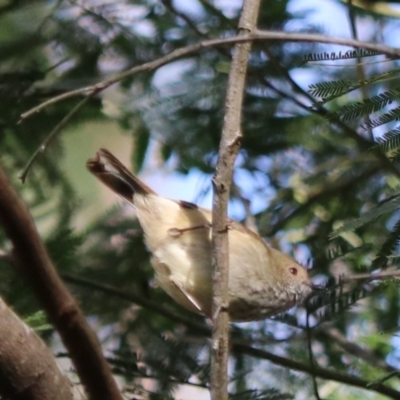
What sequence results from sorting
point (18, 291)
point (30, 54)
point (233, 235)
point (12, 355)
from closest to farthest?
point (12, 355)
point (18, 291)
point (233, 235)
point (30, 54)

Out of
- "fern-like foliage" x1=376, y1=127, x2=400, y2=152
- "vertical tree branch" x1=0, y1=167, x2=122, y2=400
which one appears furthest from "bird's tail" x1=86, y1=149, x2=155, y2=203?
"fern-like foliage" x1=376, y1=127, x2=400, y2=152

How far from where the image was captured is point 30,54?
4227 mm

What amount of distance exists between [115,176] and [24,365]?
1.27 metres

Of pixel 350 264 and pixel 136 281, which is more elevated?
pixel 136 281

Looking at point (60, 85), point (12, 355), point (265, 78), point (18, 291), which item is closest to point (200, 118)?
point (265, 78)

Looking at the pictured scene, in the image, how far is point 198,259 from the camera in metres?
3.10

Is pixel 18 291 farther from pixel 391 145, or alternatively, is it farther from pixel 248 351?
pixel 391 145

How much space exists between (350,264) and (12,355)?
1729 mm

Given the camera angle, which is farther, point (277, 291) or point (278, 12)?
point (278, 12)

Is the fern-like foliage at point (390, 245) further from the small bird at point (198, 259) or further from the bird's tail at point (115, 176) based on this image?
the bird's tail at point (115, 176)

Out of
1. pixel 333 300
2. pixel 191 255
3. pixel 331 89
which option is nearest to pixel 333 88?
pixel 331 89

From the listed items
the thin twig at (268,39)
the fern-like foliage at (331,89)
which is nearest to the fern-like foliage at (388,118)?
the fern-like foliage at (331,89)

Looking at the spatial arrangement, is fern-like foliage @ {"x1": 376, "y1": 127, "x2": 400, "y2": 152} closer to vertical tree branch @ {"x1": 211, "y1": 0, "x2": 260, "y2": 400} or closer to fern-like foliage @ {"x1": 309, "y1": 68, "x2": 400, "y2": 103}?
fern-like foliage @ {"x1": 309, "y1": 68, "x2": 400, "y2": 103}

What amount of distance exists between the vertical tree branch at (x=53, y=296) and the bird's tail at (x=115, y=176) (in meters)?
0.97
